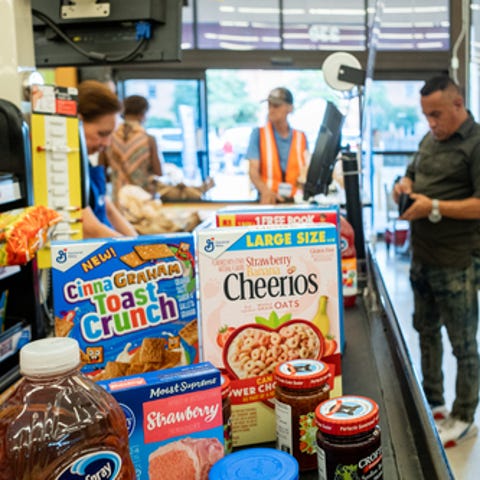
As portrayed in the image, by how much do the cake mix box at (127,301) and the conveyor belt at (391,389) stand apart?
33 centimetres

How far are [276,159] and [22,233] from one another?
2.84 m

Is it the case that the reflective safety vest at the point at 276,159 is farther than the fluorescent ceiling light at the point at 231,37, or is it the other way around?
the fluorescent ceiling light at the point at 231,37

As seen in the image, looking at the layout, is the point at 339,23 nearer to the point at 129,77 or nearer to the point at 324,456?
the point at 129,77

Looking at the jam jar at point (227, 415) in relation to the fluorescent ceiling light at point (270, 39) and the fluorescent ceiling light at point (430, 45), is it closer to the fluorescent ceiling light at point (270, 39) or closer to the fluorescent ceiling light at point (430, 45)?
the fluorescent ceiling light at point (270, 39)

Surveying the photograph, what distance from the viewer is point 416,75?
849 cm

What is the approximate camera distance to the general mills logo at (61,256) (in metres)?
0.99

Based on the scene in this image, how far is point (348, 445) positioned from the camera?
0.73m

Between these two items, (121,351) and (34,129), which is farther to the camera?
(34,129)

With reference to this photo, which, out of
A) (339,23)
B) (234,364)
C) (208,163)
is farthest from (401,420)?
(339,23)

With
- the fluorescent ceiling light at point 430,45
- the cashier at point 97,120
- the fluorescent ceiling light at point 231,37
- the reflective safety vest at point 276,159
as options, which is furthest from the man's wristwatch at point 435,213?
the fluorescent ceiling light at point 430,45

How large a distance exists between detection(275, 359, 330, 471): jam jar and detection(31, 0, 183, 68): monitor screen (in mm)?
1210

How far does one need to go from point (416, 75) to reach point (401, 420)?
812 centimetres

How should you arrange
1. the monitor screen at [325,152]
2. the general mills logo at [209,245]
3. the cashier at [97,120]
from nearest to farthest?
1. the general mills logo at [209,245]
2. the monitor screen at [325,152]
3. the cashier at [97,120]

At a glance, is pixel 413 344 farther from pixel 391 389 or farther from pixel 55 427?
pixel 55 427
